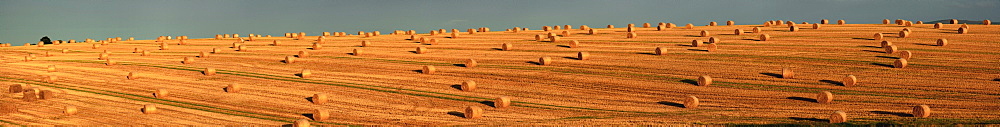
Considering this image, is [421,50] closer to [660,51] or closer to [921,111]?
[660,51]

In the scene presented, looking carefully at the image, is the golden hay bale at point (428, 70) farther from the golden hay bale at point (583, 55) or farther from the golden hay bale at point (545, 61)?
the golden hay bale at point (583, 55)

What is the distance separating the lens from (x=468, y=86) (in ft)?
70.9

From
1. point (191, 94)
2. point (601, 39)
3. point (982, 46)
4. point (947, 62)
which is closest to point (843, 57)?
point (947, 62)

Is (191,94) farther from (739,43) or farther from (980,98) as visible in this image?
(980,98)

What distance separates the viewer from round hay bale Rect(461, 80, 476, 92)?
21625mm

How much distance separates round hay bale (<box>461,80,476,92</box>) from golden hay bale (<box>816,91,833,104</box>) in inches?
291

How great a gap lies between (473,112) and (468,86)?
2.99 metres

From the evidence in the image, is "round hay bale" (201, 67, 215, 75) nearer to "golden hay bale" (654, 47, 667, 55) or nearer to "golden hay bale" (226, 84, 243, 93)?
"golden hay bale" (226, 84, 243, 93)

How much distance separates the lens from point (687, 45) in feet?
85.1

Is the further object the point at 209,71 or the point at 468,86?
the point at 209,71

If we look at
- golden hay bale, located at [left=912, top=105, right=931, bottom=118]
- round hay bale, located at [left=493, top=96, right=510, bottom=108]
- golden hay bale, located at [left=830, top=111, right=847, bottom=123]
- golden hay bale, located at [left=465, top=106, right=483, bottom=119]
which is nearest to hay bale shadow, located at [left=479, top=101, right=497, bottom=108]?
round hay bale, located at [left=493, top=96, right=510, bottom=108]

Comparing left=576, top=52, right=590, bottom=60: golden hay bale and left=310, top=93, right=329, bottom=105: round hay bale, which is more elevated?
left=576, top=52, right=590, bottom=60: golden hay bale

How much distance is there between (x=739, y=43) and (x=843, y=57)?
3382mm

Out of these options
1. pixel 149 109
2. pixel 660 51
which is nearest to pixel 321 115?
pixel 149 109
